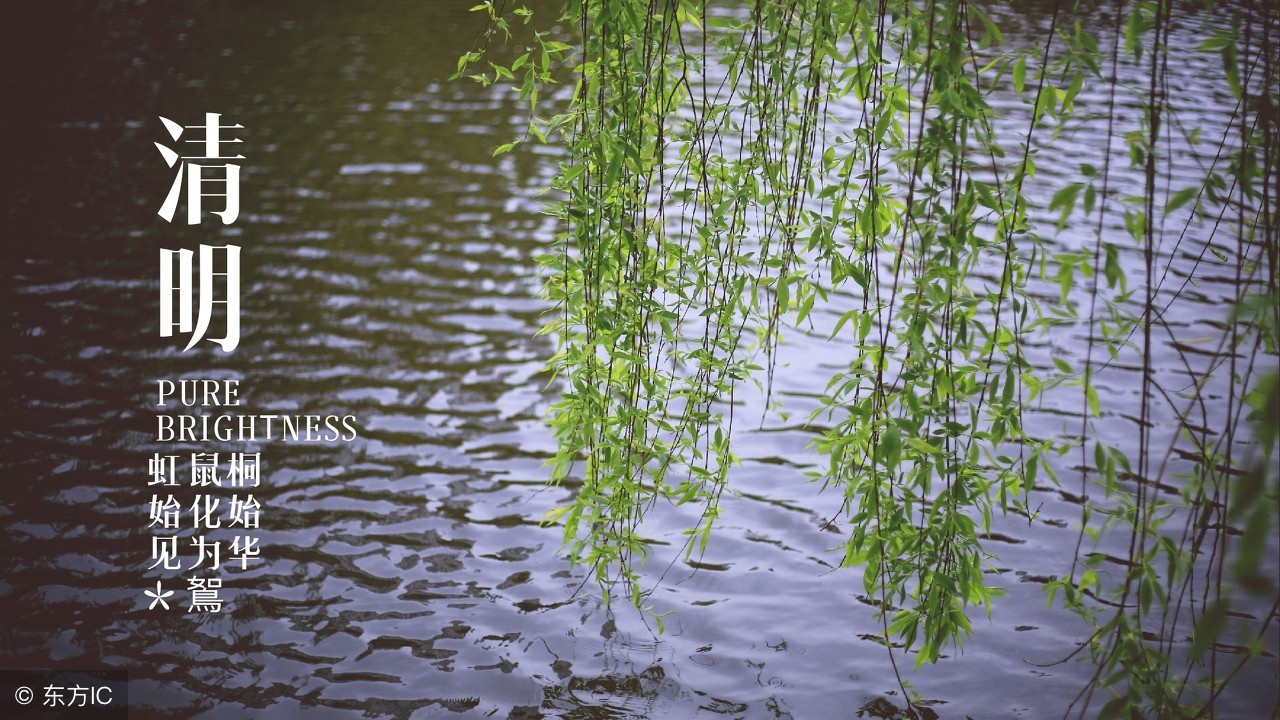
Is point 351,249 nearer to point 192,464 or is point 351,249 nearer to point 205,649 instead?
point 192,464

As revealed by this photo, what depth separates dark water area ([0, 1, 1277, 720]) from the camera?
10.3 ft

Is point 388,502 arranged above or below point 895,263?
below

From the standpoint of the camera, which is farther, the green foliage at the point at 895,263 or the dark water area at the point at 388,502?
the dark water area at the point at 388,502

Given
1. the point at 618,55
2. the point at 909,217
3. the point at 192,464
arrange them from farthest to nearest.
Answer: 1. the point at 192,464
2. the point at 618,55
3. the point at 909,217

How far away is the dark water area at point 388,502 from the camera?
3.13 meters

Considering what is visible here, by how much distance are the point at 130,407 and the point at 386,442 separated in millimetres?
1209

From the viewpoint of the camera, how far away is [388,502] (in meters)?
4.05

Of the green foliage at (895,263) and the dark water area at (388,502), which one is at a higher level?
the green foliage at (895,263)

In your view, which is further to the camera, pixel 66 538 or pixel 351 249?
pixel 351 249

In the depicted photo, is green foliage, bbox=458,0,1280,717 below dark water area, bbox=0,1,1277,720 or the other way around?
the other way around

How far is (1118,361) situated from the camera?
4.98m

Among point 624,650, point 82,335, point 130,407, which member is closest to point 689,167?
point 624,650

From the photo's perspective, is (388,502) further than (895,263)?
Yes

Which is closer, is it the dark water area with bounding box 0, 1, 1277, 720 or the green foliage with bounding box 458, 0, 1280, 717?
the green foliage with bounding box 458, 0, 1280, 717
